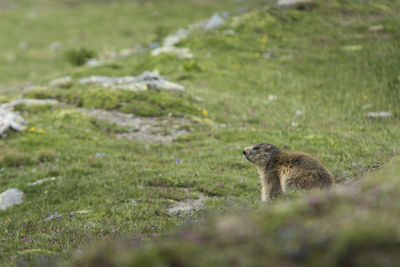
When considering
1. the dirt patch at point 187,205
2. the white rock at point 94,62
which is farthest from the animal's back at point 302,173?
the white rock at point 94,62

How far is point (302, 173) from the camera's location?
738cm

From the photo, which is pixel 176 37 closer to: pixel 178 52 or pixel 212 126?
pixel 178 52

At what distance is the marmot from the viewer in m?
7.22

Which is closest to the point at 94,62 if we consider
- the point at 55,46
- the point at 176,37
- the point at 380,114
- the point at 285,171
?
the point at 176,37

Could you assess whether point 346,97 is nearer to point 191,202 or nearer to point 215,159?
point 215,159

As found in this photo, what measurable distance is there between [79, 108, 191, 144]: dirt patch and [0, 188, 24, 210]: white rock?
16.9ft

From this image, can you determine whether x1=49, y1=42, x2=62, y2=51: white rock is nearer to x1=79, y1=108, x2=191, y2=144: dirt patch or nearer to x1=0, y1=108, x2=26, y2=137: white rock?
x1=79, y1=108, x2=191, y2=144: dirt patch

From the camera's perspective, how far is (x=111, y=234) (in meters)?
7.28

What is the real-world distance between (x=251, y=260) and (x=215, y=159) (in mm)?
10580

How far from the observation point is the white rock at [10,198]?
10836 mm

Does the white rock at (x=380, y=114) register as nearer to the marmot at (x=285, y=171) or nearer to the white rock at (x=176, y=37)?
the marmot at (x=285, y=171)

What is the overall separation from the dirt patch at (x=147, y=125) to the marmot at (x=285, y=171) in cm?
687

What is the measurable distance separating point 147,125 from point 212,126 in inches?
108

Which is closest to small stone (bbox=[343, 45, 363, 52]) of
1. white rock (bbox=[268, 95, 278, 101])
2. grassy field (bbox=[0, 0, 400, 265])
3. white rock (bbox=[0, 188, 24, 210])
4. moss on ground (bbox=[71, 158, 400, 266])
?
grassy field (bbox=[0, 0, 400, 265])
